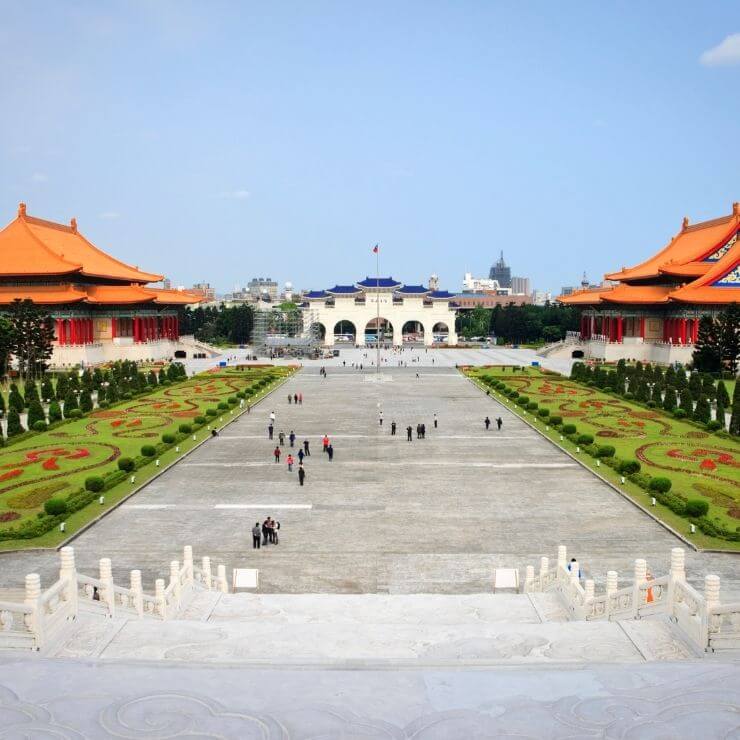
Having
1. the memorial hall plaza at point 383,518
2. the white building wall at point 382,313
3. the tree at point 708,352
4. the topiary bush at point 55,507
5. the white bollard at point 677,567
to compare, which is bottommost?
the memorial hall plaza at point 383,518

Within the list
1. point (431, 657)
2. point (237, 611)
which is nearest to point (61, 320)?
point (237, 611)

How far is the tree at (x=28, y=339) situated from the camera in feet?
202

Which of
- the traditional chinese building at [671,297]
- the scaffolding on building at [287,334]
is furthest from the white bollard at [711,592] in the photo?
the scaffolding on building at [287,334]

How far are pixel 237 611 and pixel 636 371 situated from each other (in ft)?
163

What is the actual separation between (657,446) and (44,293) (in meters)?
60.2

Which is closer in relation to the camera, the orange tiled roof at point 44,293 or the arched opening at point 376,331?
the orange tiled roof at point 44,293

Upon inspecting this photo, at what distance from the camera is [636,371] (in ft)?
203

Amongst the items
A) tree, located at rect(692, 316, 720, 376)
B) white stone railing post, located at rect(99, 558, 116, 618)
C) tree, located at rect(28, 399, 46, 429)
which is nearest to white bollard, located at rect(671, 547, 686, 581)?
white stone railing post, located at rect(99, 558, 116, 618)

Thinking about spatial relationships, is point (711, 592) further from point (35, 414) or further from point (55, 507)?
point (35, 414)

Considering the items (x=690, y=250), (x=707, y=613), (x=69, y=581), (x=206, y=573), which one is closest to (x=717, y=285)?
(x=690, y=250)

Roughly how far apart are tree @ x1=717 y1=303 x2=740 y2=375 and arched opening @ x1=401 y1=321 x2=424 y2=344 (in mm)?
68301

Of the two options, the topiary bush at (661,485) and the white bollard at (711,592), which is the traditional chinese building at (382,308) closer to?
the topiary bush at (661,485)

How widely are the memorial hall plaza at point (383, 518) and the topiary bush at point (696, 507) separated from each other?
4.30 feet

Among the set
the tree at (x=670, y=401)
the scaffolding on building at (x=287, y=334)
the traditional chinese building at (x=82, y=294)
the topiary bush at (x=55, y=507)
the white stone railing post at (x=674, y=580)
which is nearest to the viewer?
the white stone railing post at (x=674, y=580)
